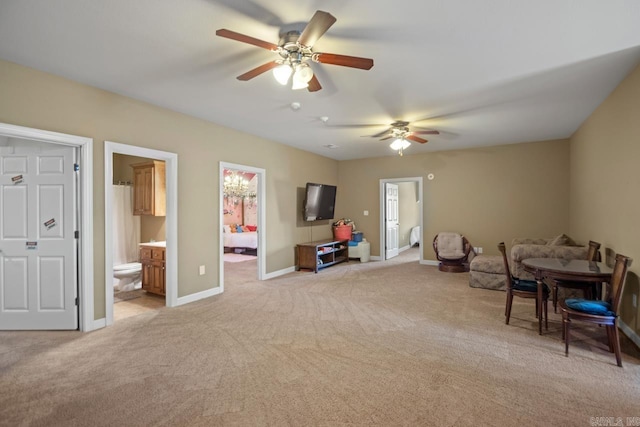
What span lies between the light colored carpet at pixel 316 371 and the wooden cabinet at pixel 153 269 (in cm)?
71

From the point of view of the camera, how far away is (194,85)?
135 inches

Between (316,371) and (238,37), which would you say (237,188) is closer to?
(316,371)

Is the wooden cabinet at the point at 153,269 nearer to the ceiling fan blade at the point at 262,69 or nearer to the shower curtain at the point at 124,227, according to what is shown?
the shower curtain at the point at 124,227

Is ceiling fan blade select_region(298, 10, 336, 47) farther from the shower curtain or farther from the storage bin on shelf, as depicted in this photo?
the storage bin on shelf

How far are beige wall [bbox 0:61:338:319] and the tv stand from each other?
0.19 m

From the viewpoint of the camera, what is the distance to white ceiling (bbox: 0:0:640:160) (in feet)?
7.04

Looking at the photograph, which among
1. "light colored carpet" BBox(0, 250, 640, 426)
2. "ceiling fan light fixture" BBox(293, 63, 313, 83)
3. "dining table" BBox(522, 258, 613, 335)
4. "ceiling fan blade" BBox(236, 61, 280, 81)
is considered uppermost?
"ceiling fan blade" BBox(236, 61, 280, 81)

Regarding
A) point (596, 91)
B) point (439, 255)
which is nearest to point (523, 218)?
point (439, 255)

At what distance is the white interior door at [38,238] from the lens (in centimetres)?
341

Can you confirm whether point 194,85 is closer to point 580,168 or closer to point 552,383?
point 552,383

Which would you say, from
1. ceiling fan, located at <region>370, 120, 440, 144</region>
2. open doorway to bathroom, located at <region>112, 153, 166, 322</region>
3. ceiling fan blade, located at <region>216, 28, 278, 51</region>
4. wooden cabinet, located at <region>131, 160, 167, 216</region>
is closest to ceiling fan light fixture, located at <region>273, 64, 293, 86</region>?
ceiling fan blade, located at <region>216, 28, 278, 51</region>

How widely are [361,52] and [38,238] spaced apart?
12.5 feet

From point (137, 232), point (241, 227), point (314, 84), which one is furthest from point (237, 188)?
point (314, 84)

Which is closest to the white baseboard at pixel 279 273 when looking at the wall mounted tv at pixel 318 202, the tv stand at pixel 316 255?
the tv stand at pixel 316 255
